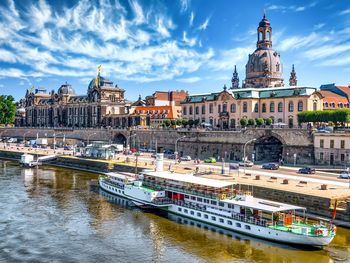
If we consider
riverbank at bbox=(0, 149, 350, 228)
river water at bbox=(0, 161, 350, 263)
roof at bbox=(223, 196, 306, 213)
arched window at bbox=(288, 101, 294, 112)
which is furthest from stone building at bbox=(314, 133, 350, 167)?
roof at bbox=(223, 196, 306, 213)

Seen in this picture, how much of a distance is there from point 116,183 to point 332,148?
35.2 m

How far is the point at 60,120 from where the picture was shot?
16275 centimetres

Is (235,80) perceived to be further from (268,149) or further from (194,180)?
(194,180)

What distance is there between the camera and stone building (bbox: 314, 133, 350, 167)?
67756 mm

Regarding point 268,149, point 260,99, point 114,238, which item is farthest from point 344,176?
point 260,99

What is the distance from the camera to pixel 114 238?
133 ft

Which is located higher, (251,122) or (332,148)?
(251,122)

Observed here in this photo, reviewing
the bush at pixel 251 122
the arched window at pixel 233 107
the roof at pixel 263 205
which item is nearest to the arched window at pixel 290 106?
the bush at pixel 251 122

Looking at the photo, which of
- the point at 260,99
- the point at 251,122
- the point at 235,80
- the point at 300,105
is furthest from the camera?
the point at 235,80

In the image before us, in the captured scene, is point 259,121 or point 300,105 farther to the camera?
point 300,105

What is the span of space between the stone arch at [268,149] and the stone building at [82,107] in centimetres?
5852

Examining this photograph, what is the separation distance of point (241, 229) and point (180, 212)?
921cm

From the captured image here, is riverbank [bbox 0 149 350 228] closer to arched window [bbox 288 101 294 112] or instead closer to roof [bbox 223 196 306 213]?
roof [bbox 223 196 306 213]

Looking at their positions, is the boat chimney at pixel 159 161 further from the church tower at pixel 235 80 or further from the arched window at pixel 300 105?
the church tower at pixel 235 80
